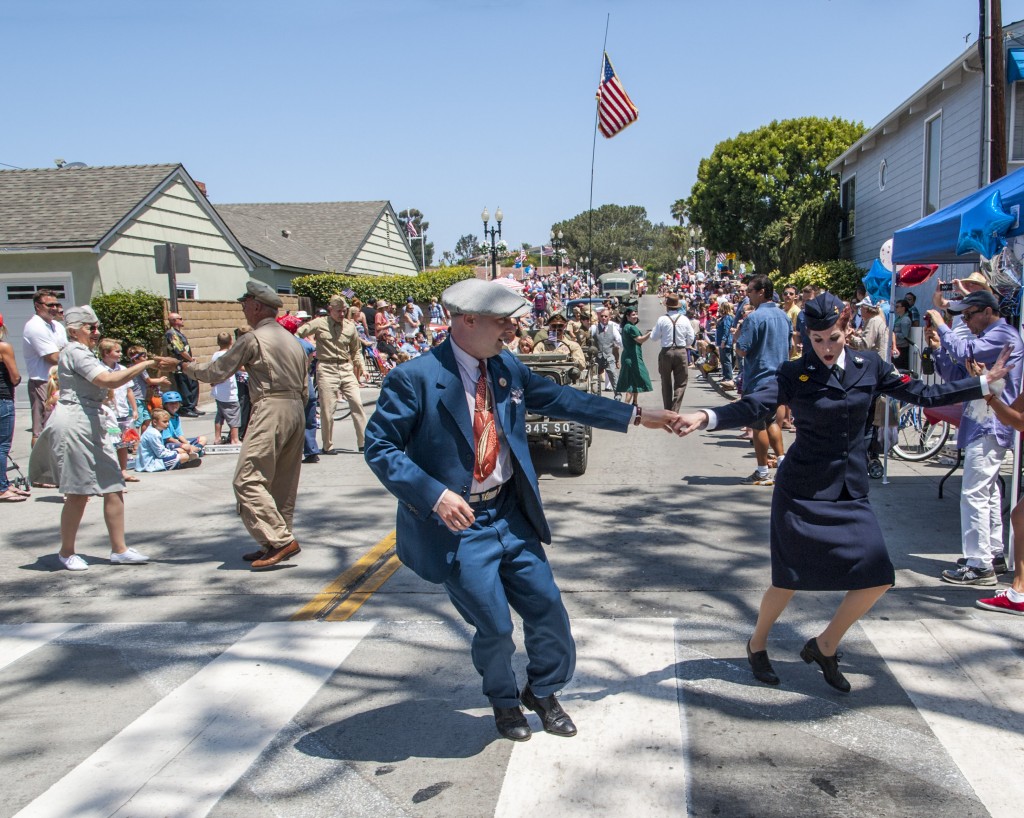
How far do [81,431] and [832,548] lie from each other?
5138 mm

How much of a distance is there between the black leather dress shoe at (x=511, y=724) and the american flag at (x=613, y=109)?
1801cm

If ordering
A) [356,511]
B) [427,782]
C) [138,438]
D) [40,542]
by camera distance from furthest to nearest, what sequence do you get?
[138,438], [356,511], [40,542], [427,782]

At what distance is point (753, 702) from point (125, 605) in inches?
162

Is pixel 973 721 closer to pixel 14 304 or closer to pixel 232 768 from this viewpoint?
pixel 232 768

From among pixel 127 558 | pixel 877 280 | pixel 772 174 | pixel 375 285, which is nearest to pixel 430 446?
pixel 127 558

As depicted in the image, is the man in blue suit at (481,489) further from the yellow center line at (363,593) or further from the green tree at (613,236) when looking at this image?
the green tree at (613,236)

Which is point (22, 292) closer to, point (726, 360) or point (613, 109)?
point (613, 109)

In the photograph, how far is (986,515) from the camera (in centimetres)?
584

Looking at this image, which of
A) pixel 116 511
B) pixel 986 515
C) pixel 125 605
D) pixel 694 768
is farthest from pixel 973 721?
pixel 116 511

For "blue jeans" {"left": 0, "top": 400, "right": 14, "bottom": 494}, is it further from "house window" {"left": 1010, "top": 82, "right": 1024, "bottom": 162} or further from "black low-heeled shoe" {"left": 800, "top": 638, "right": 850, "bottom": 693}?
"house window" {"left": 1010, "top": 82, "right": 1024, "bottom": 162}

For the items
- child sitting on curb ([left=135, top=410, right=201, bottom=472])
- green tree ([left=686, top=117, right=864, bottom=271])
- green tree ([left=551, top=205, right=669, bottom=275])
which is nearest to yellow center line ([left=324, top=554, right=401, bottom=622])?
child sitting on curb ([left=135, top=410, right=201, bottom=472])

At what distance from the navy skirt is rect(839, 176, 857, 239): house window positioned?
24813mm

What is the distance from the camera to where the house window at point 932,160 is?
19.6 m

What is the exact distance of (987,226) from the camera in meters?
6.71
